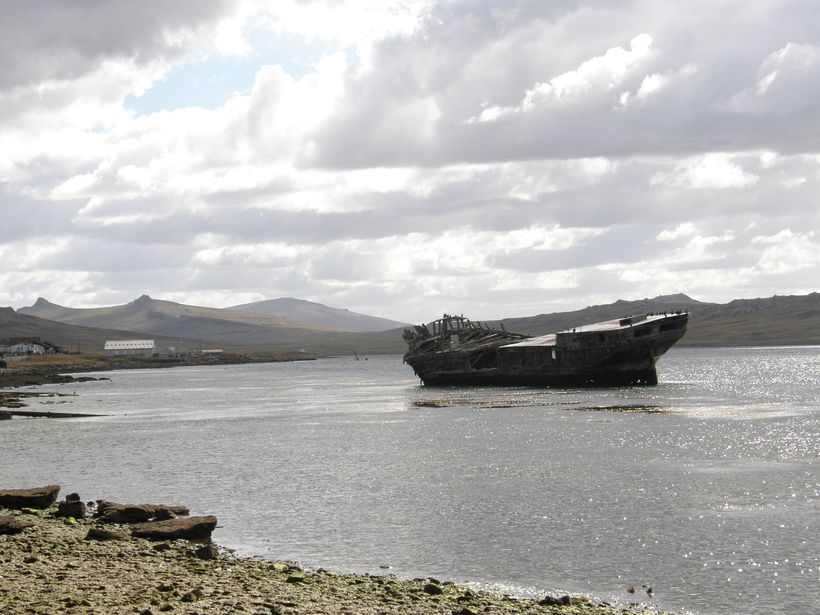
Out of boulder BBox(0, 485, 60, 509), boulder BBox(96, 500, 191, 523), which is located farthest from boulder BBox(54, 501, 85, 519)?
boulder BBox(0, 485, 60, 509)

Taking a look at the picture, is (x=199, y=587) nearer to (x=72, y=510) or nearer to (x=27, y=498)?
(x=72, y=510)

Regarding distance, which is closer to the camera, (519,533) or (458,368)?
(519,533)

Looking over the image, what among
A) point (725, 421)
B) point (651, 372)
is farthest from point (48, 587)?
point (651, 372)

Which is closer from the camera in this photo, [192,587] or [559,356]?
[192,587]

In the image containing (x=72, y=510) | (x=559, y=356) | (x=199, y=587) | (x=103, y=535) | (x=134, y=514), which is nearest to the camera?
(x=199, y=587)

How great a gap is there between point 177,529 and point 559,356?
258ft


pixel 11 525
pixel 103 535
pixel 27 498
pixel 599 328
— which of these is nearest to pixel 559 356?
pixel 599 328

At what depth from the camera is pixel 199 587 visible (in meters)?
20.1

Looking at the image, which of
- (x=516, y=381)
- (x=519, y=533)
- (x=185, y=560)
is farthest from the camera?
(x=516, y=381)

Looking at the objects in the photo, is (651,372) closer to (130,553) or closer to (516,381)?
(516,381)

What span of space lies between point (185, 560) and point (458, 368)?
92.0 metres

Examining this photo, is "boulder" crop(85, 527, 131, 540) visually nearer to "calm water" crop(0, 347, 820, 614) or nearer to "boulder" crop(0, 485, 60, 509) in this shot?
"calm water" crop(0, 347, 820, 614)

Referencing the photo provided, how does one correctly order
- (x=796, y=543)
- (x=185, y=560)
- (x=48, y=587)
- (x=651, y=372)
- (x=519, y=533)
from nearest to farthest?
(x=48, y=587)
(x=185, y=560)
(x=796, y=543)
(x=519, y=533)
(x=651, y=372)

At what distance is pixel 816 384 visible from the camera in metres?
108
